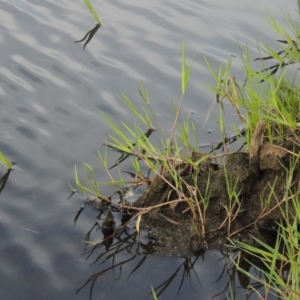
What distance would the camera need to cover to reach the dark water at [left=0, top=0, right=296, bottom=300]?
260cm

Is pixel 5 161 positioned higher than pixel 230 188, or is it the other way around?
pixel 230 188

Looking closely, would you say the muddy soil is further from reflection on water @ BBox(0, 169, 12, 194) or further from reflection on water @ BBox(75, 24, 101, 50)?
reflection on water @ BBox(75, 24, 101, 50)

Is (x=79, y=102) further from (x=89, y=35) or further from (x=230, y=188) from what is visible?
(x=230, y=188)

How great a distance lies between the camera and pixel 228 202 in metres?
2.83

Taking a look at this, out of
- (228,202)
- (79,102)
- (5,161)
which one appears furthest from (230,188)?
(79,102)

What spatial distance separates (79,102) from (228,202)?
151 centimetres

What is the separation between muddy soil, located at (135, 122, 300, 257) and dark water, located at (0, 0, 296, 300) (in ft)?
0.36

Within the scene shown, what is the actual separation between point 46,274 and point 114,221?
47cm

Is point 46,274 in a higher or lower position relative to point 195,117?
lower

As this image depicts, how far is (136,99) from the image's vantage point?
3955mm

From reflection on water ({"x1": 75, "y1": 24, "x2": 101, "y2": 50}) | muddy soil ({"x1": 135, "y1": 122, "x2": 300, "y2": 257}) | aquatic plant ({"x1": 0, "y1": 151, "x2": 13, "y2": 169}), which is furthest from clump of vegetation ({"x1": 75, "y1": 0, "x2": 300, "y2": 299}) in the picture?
reflection on water ({"x1": 75, "y1": 24, "x2": 101, "y2": 50})

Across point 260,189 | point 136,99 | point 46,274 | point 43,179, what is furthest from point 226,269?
point 136,99

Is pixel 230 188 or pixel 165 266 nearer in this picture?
pixel 165 266

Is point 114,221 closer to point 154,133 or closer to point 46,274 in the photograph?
point 46,274
